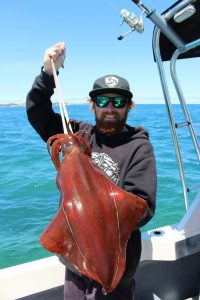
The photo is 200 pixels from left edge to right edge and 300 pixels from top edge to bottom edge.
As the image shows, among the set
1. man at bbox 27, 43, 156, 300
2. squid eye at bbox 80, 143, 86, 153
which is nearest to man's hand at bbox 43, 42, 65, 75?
man at bbox 27, 43, 156, 300

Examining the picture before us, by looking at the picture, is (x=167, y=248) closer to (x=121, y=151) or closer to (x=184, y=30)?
(x=121, y=151)

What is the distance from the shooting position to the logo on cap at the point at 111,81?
221 cm

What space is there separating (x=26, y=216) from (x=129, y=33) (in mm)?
6571

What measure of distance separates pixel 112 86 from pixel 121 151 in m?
0.43

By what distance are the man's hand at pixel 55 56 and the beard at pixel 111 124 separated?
1.48ft

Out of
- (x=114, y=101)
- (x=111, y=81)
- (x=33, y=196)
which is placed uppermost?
(x=111, y=81)

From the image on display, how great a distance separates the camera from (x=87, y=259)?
4.95 ft

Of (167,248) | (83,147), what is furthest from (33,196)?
(83,147)

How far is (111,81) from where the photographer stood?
223cm

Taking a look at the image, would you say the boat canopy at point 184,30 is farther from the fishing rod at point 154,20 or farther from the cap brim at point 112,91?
the cap brim at point 112,91

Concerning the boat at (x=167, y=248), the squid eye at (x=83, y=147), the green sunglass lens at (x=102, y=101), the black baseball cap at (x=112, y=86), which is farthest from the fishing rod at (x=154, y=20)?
the squid eye at (x=83, y=147)

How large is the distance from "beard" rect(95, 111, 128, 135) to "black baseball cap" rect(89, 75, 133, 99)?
149 millimetres

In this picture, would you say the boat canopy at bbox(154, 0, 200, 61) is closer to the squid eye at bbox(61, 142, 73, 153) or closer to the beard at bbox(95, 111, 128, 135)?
the beard at bbox(95, 111, 128, 135)

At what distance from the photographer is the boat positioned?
8.86ft
